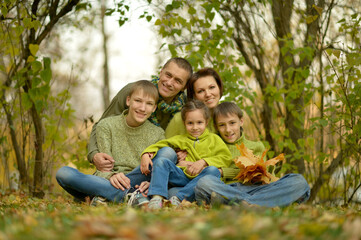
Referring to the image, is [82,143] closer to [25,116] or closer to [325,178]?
[25,116]

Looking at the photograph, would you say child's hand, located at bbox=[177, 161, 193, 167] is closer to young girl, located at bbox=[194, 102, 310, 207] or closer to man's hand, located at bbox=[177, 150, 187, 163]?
man's hand, located at bbox=[177, 150, 187, 163]

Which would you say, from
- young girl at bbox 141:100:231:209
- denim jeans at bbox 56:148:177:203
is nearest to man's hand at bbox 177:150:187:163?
young girl at bbox 141:100:231:209

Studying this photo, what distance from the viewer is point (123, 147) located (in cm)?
335

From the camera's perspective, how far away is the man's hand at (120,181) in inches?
121

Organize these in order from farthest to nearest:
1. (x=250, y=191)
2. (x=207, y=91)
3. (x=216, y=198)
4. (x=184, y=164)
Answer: (x=207, y=91)
(x=184, y=164)
(x=250, y=191)
(x=216, y=198)

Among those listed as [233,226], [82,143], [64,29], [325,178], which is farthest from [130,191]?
[64,29]

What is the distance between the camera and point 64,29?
6.52 meters

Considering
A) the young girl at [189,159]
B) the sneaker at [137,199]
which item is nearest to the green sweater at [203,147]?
the young girl at [189,159]

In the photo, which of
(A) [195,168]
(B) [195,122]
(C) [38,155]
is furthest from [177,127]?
(C) [38,155]

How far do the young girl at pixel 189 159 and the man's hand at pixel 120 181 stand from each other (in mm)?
177

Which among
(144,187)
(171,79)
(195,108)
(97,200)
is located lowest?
(97,200)

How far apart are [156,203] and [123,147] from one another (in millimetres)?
833

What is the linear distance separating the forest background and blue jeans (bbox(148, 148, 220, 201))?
153cm

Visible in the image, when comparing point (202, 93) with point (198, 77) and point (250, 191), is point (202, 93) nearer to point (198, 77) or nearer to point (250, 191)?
point (198, 77)
